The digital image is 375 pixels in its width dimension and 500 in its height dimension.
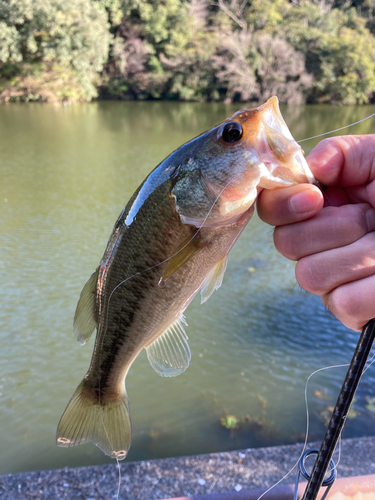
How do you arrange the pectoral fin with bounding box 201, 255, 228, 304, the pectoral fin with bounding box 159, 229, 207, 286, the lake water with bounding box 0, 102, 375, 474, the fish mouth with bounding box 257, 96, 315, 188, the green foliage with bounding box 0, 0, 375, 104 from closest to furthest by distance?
the fish mouth with bounding box 257, 96, 315, 188, the pectoral fin with bounding box 159, 229, 207, 286, the pectoral fin with bounding box 201, 255, 228, 304, the lake water with bounding box 0, 102, 375, 474, the green foliage with bounding box 0, 0, 375, 104

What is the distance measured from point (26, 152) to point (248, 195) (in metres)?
17.1

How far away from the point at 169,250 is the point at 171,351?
57 cm

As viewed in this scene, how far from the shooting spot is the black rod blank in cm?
140

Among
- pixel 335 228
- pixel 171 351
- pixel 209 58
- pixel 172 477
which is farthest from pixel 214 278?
pixel 209 58

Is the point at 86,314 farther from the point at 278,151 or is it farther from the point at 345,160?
the point at 345,160

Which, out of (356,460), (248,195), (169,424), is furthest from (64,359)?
(248,195)

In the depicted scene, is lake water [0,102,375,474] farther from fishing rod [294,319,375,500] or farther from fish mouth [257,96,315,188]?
fishing rod [294,319,375,500]

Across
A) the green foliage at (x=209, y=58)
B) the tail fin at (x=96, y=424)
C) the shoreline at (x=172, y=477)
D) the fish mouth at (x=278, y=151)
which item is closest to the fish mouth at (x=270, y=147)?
the fish mouth at (x=278, y=151)

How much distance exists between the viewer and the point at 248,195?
142 cm

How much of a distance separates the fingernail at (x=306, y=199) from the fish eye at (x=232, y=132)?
1.10 ft

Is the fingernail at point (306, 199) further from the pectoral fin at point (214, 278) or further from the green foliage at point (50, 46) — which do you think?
the green foliage at point (50, 46)

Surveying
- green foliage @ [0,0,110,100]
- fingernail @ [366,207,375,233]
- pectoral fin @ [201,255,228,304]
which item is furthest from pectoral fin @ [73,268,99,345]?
green foliage @ [0,0,110,100]

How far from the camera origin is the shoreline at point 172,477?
2.79 m

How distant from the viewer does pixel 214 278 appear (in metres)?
1.64
